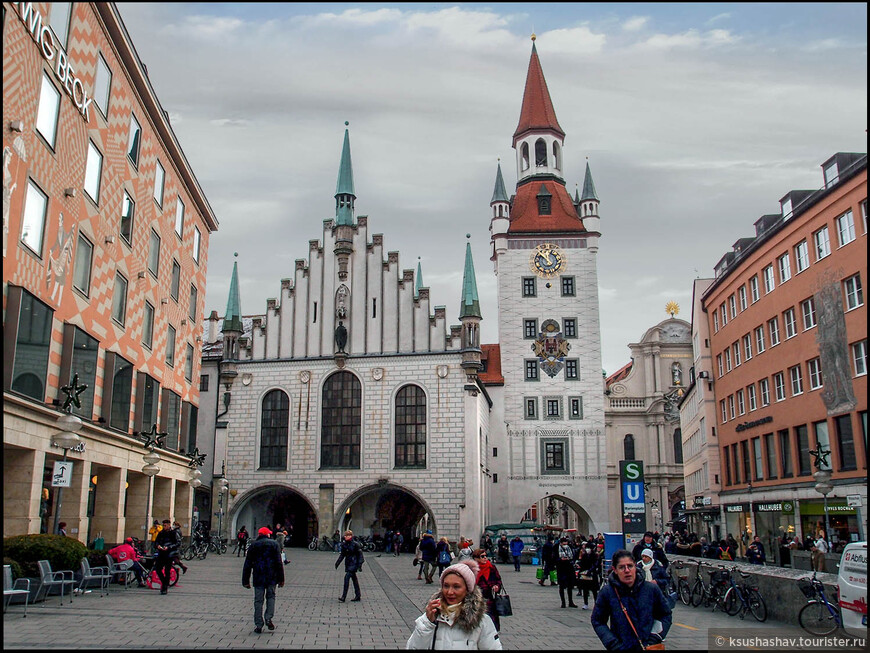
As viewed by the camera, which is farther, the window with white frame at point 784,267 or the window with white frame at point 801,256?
the window with white frame at point 784,267

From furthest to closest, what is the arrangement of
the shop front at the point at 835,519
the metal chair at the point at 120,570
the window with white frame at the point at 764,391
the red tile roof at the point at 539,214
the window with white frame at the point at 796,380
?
the red tile roof at the point at 539,214
the window with white frame at the point at 764,391
the window with white frame at the point at 796,380
the shop front at the point at 835,519
the metal chair at the point at 120,570

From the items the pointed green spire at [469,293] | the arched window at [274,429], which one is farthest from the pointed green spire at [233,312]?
the pointed green spire at [469,293]

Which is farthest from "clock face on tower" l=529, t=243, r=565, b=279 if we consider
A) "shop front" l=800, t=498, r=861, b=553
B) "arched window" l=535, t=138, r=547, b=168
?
"shop front" l=800, t=498, r=861, b=553

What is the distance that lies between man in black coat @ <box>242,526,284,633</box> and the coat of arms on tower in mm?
44105

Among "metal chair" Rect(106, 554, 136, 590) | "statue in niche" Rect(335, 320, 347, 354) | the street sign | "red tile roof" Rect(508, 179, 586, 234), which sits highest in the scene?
"red tile roof" Rect(508, 179, 586, 234)

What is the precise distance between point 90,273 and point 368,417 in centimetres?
2559

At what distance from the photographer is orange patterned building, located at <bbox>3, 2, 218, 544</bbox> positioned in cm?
1677

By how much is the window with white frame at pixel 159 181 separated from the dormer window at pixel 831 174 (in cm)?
2404

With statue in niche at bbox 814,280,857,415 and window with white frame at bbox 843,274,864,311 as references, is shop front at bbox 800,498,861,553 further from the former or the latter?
window with white frame at bbox 843,274,864,311

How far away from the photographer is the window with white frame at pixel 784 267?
3316 cm

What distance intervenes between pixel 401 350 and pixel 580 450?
51.8ft

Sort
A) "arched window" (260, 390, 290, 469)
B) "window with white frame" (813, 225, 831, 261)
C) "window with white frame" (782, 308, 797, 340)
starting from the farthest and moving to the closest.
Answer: "arched window" (260, 390, 290, 469)
"window with white frame" (782, 308, 797, 340)
"window with white frame" (813, 225, 831, 261)

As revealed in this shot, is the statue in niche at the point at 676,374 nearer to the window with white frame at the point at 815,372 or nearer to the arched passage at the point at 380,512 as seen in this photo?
the arched passage at the point at 380,512

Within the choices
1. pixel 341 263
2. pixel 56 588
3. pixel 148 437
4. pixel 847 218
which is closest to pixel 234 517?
pixel 341 263
